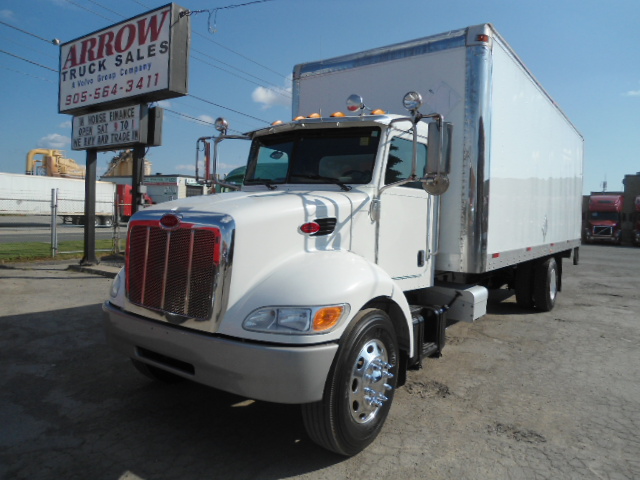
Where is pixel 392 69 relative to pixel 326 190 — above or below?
above

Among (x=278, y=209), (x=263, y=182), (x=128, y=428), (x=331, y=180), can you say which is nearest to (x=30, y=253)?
(x=263, y=182)

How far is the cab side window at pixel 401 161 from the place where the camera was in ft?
13.1

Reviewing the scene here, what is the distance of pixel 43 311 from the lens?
6793 millimetres

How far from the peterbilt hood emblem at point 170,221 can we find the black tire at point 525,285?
20.7 feet

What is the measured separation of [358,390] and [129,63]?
9.76 meters

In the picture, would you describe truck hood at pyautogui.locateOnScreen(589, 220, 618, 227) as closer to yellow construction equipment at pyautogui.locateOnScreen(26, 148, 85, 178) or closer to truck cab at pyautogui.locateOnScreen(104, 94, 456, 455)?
truck cab at pyautogui.locateOnScreen(104, 94, 456, 455)

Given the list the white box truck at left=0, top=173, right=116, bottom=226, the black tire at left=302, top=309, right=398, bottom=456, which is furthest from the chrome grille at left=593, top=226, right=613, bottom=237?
the black tire at left=302, top=309, right=398, bottom=456

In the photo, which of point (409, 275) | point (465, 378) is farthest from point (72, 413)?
point (465, 378)

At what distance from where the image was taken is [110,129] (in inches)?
423

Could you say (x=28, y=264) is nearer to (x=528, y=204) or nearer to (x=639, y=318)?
(x=528, y=204)

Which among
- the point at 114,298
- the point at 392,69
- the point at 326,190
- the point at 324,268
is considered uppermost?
the point at 392,69

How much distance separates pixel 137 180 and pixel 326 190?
7706 millimetres

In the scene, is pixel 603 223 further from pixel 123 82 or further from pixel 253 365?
pixel 253 365

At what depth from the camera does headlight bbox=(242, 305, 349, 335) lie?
269cm
